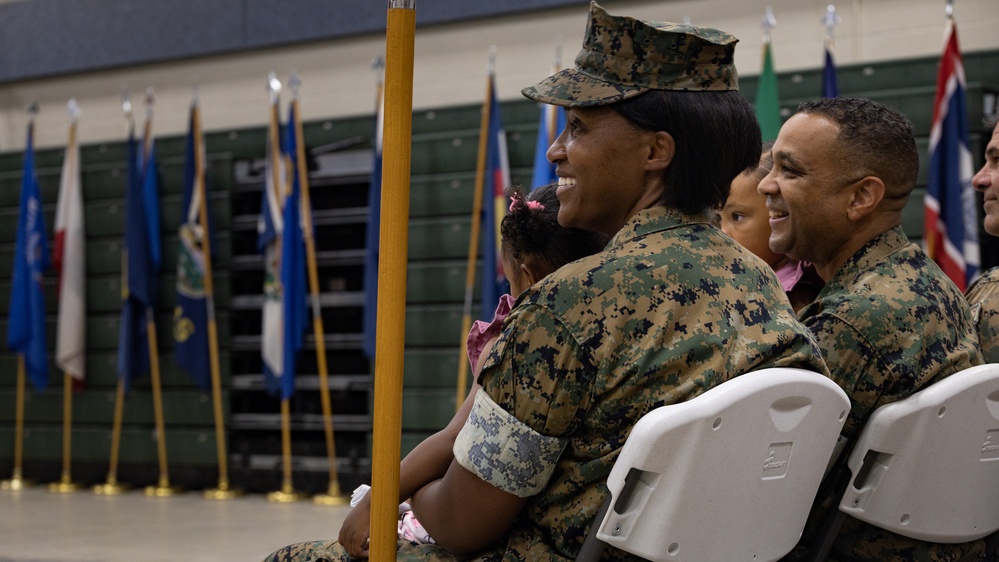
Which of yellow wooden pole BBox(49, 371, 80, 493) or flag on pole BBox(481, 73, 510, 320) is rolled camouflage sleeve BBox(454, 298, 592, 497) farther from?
yellow wooden pole BBox(49, 371, 80, 493)

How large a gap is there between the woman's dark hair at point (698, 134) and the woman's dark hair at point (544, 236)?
54 cm

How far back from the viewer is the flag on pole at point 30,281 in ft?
27.6

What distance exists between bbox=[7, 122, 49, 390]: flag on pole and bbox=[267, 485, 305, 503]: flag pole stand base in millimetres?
2198

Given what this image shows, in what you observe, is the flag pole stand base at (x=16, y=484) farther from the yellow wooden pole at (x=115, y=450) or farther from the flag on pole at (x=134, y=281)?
the flag on pole at (x=134, y=281)

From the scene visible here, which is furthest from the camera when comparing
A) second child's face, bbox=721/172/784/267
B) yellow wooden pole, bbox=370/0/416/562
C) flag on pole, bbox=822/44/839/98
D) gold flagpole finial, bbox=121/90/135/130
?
gold flagpole finial, bbox=121/90/135/130

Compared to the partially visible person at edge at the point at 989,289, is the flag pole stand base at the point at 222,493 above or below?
below

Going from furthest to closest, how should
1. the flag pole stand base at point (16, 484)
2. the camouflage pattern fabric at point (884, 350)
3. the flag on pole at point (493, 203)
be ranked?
the flag pole stand base at point (16, 484), the flag on pole at point (493, 203), the camouflage pattern fabric at point (884, 350)

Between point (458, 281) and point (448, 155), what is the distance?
877 mm

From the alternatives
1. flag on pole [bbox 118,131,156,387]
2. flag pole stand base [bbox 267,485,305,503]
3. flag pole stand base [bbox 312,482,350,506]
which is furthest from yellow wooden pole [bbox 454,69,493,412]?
flag on pole [bbox 118,131,156,387]

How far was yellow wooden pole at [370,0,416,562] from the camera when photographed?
147 cm

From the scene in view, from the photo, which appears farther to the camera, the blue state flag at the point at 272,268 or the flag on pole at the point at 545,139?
the blue state flag at the point at 272,268

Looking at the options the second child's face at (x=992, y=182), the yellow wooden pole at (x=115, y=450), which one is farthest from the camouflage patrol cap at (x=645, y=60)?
the yellow wooden pole at (x=115, y=450)

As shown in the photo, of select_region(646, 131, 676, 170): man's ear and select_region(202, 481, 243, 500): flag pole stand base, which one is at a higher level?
select_region(646, 131, 676, 170): man's ear

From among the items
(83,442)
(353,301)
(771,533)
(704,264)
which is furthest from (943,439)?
(83,442)
